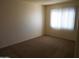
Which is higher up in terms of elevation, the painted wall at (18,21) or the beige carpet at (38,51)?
the painted wall at (18,21)

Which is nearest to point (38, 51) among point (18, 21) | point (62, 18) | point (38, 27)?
point (18, 21)

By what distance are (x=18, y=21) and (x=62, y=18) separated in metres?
2.69

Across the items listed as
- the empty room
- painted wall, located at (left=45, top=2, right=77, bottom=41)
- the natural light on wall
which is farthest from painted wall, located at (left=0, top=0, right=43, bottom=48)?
the natural light on wall

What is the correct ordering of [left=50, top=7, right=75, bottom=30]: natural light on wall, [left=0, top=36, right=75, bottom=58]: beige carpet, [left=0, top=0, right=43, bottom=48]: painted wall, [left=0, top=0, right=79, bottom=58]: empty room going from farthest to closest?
[left=50, top=7, right=75, bottom=30]: natural light on wall < [left=0, top=0, right=43, bottom=48]: painted wall < [left=0, top=0, right=79, bottom=58]: empty room < [left=0, top=36, right=75, bottom=58]: beige carpet

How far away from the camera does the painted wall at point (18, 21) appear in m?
3.83

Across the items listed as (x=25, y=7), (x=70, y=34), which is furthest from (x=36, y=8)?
(x=70, y=34)

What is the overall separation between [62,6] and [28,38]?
9.33 feet

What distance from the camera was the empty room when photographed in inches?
145

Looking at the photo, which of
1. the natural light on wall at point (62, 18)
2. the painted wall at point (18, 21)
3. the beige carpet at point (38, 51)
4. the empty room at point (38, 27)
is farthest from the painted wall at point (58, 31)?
the beige carpet at point (38, 51)

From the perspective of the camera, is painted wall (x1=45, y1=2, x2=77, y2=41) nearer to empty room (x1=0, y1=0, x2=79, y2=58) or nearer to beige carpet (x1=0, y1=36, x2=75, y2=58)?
empty room (x1=0, y1=0, x2=79, y2=58)

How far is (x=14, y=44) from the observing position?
4305 millimetres

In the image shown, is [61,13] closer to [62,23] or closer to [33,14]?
[62,23]

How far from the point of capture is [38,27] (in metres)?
5.95

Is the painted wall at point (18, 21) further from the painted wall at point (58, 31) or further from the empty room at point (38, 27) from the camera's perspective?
the painted wall at point (58, 31)
